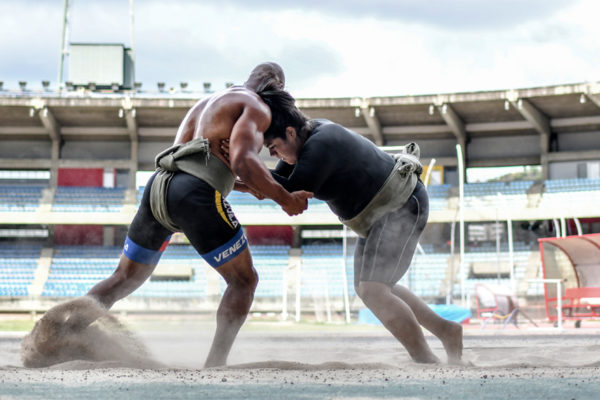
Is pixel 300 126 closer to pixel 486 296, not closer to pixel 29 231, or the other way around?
pixel 486 296

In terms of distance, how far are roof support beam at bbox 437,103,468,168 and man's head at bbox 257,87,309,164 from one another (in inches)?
837

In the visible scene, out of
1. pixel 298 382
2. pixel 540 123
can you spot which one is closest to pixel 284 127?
pixel 298 382

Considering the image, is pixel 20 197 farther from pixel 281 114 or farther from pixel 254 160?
pixel 254 160

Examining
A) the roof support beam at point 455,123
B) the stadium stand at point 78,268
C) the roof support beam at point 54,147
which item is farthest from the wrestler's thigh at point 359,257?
the roof support beam at point 54,147

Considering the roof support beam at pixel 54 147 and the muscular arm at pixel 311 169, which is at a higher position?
the roof support beam at pixel 54 147

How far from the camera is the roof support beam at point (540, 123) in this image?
77.2 ft

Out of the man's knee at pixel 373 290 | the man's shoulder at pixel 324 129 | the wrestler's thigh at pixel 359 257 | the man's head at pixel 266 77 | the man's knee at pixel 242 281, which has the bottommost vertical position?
the man's knee at pixel 373 290

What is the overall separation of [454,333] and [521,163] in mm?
23425

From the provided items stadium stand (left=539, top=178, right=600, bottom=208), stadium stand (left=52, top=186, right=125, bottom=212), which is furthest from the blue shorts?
stadium stand (left=52, top=186, right=125, bottom=212)

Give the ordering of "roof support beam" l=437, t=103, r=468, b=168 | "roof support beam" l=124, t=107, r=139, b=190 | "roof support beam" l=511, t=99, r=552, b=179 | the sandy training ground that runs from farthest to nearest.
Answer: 1. "roof support beam" l=124, t=107, r=139, b=190
2. "roof support beam" l=437, t=103, r=468, b=168
3. "roof support beam" l=511, t=99, r=552, b=179
4. the sandy training ground

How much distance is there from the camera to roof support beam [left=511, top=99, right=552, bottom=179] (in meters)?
23.5

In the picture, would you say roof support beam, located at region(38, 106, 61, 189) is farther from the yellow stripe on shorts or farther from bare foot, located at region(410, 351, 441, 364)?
bare foot, located at region(410, 351, 441, 364)

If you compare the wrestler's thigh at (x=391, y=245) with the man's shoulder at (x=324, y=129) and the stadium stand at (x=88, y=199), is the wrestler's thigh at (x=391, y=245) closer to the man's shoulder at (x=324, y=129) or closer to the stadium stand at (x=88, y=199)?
the man's shoulder at (x=324, y=129)

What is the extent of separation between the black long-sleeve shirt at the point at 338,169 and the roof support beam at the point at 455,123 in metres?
21.1
